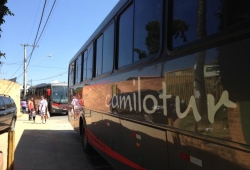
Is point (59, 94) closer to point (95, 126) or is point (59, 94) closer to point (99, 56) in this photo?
point (95, 126)

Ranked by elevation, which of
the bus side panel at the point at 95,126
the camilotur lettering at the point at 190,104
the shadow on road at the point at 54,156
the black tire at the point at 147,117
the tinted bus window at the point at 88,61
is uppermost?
the tinted bus window at the point at 88,61

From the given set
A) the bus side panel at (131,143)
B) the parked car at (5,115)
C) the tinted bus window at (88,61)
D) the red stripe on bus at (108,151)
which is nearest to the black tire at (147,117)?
the bus side panel at (131,143)

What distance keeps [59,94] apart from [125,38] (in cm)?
2128

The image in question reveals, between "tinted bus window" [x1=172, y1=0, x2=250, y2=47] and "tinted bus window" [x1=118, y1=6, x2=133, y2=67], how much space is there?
4.06ft

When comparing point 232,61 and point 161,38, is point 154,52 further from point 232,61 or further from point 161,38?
point 232,61

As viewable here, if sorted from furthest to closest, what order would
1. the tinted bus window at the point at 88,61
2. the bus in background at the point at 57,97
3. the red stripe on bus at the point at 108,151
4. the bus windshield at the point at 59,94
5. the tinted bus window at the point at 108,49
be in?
the bus windshield at the point at 59,94
the bus in background at the point at 57,97
the tinted bus window at the point at 88,61
the tinted bus window at the point at 108,49
the red stripe on bus at the point at 108,151

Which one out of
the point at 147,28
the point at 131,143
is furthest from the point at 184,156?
the point at 147,28

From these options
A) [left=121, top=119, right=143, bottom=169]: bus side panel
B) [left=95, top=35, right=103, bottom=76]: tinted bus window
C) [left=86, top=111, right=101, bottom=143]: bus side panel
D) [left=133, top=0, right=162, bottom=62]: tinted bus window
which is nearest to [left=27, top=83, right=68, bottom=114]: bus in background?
[left=86, top=111, right=101, bottom=143]: bus side panel

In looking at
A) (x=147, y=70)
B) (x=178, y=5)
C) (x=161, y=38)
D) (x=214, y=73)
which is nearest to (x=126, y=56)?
(x=147, y=70)

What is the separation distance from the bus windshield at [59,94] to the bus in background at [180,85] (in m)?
20.3

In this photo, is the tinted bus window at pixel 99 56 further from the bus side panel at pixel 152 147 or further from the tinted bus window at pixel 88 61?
the bus side panel at pixel 152 147

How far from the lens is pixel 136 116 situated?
11.1 ft

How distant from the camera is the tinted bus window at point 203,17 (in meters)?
1.80

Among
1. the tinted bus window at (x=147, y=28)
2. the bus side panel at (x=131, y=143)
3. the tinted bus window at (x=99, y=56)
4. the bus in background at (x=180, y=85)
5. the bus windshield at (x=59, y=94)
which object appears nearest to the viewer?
the bus in background at (x=180, y=85)
